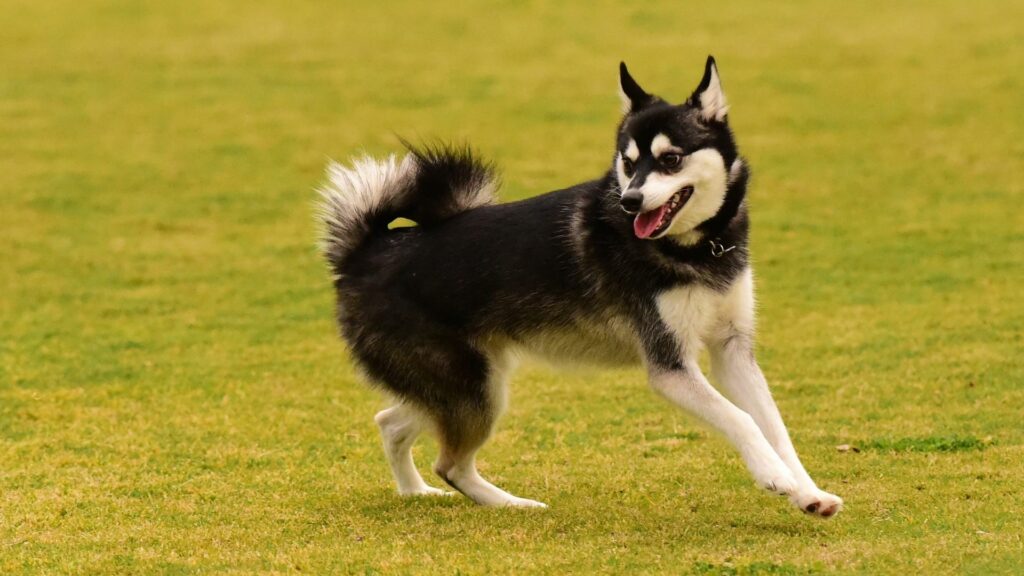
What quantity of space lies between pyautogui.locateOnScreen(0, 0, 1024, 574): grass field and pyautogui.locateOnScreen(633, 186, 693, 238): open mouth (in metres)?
1.06

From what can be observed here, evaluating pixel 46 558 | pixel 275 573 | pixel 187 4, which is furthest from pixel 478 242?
pixel 187 4

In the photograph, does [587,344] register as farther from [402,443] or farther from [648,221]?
[402,443]

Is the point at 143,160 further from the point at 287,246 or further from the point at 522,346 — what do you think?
the point at 522,346

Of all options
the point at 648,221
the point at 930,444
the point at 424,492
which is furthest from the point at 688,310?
the point at 930,444

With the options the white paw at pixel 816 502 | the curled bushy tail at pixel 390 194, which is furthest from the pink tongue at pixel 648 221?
the white paw at pixel 816 502

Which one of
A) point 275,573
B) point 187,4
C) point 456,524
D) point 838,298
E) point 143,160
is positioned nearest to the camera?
point 275,573

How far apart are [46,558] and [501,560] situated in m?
1.92

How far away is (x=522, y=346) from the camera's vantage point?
7.00 m

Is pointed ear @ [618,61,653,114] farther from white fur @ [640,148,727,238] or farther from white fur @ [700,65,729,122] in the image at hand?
white fur @ [640,148,727,238]

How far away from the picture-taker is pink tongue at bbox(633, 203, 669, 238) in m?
6.40

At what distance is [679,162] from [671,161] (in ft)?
0.12

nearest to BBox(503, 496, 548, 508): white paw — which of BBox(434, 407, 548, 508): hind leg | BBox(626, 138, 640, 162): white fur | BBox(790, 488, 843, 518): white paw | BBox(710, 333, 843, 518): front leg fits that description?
BBox(434, 407, 548, 508): hind leg

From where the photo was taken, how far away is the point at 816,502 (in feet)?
19.6

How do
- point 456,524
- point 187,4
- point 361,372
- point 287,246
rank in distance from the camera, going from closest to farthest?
1. point 456,524
2. point 361,372
3. point 287,246
4. point 187,4
